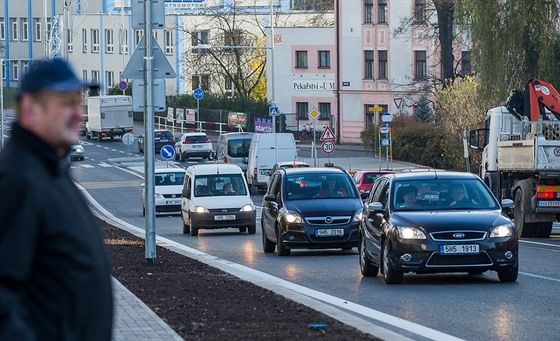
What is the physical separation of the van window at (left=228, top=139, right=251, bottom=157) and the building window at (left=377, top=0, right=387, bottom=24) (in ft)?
70.8

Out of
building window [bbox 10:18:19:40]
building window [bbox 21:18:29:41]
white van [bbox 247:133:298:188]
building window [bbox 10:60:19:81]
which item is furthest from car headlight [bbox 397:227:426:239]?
building window [bbox 10:60:19:81]

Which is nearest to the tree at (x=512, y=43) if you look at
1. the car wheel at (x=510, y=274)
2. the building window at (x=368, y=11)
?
the car wheel at (x=510, y=274)

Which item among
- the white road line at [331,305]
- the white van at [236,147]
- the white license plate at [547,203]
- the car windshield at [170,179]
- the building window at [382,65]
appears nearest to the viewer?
the white road line at [331,305]

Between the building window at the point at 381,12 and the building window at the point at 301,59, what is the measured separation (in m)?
7.64

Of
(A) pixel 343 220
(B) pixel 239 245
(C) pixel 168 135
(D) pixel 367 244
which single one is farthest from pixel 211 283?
(C) pixel 168 135

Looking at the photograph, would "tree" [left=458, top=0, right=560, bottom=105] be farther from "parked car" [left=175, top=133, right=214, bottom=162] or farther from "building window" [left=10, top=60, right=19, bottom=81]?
"building window" [left=10, top=60, right=19, bottom=81]

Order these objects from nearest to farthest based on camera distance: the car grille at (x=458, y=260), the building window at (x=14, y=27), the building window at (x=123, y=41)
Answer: the car grille at (x=458, y=260) → the building window at (x=123, y=41) → the building window at (x=14, y=27)

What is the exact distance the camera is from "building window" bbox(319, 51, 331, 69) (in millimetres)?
85312

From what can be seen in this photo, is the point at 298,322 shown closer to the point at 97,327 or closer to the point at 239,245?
the point at 97,327

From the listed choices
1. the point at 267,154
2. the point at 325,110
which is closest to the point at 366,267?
the point at 267,154

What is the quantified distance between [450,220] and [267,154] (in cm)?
3627

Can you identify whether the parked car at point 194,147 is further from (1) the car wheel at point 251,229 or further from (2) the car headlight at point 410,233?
(2) the car headlight at point 410,233

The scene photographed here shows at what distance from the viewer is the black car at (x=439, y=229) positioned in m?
16.7

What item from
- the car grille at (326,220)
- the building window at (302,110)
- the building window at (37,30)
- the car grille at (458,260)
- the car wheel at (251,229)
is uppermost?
the building window at (37,30)
